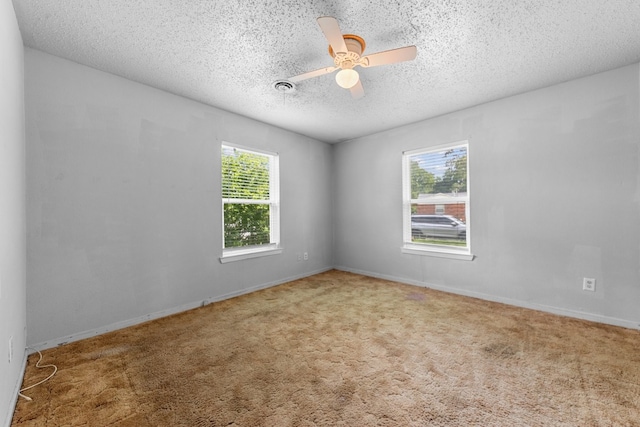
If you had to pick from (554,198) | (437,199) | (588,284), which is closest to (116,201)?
(437,199)

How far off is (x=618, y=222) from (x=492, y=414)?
2.51 meters

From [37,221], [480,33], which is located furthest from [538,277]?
[37,221]

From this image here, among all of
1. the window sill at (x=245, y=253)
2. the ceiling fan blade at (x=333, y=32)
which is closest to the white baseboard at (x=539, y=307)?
the window sill at (x=245, y=253)

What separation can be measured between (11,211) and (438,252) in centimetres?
434

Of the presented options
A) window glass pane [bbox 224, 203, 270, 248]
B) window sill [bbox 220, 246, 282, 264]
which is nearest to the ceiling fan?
window glass pane [bbox 224, 203, 270, 248]

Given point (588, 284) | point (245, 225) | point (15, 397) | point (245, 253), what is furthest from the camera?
point (245, 225)

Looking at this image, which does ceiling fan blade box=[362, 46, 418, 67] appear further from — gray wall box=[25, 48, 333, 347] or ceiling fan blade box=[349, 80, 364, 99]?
gray wall box=[25, 48, 333, 347]

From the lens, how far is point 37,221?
2.24m

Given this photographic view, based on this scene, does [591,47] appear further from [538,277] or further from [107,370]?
[107,370]

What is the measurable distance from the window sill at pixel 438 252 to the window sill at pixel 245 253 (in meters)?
2.06

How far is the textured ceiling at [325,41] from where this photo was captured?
1844 mm

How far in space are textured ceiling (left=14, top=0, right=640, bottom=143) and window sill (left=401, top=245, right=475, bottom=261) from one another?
2041 millimetres

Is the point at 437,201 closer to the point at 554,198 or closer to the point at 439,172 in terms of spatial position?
→ the point at 439,172

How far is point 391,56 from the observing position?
1.94m
